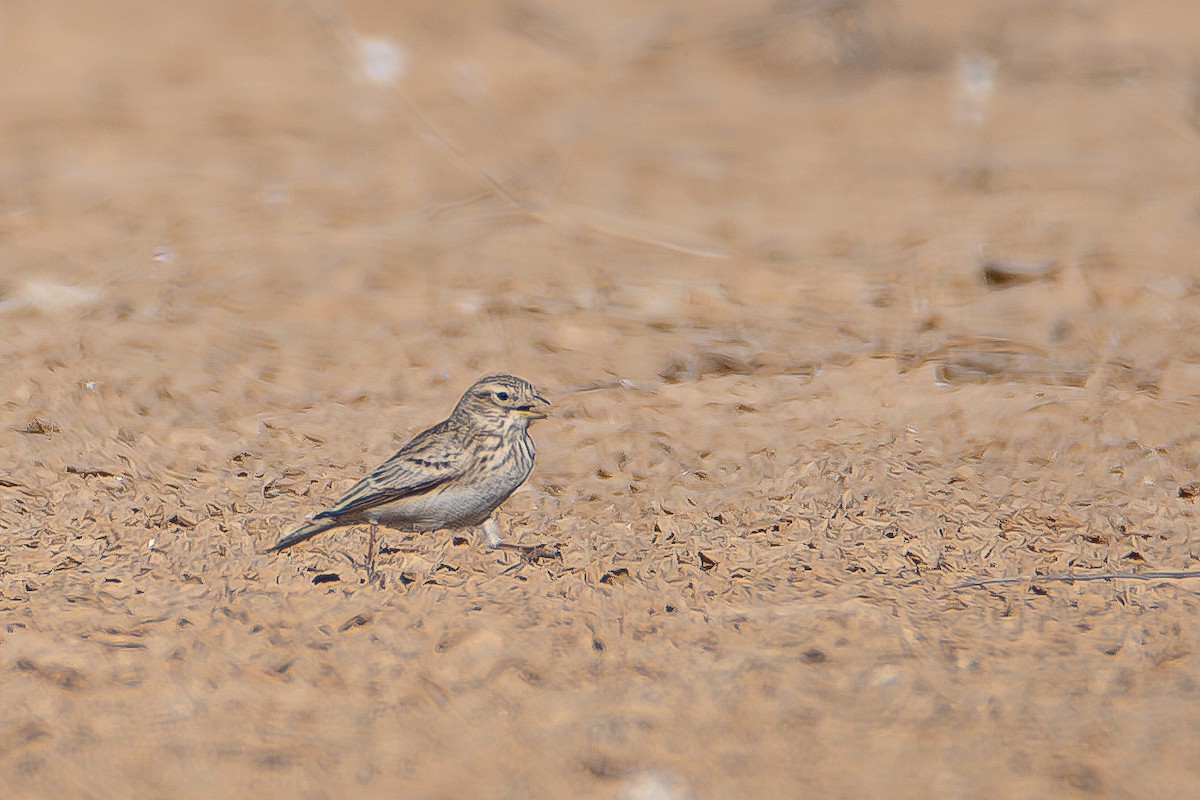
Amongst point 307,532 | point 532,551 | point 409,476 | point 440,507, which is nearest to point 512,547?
point 532,551

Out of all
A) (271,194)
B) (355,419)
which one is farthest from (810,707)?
(271,194)

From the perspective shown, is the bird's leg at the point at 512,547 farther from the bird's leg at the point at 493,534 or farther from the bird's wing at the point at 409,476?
the bird's wing at the point at 409,476

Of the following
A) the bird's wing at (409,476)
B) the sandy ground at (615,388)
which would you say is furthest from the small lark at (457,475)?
the sandy ground at (615,388)

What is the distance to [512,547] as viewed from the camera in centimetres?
501

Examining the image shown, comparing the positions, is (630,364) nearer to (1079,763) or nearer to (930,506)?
(930,506)

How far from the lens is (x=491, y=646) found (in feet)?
14.0

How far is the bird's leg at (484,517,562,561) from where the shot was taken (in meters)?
4.96

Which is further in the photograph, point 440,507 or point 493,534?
point 493,534

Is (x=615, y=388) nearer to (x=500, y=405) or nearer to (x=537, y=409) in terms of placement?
(x=537, y=409)

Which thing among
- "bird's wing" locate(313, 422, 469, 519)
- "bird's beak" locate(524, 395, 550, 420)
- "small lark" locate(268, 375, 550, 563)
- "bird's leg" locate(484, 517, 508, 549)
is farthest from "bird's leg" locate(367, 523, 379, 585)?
"bird's beak" locate(524, 395, 550, 420)

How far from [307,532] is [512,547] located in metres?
0.75

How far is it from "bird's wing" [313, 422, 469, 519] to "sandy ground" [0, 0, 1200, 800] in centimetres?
24

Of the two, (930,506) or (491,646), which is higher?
(930,506)

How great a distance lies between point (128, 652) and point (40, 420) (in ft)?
7.39
